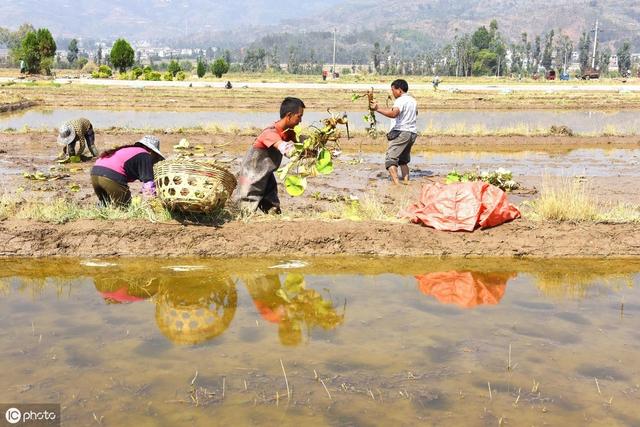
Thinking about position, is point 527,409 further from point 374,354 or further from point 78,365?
point 78,365

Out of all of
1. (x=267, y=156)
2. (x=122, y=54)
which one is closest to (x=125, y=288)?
(x=267, y=156)

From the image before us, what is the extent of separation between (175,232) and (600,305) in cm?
412

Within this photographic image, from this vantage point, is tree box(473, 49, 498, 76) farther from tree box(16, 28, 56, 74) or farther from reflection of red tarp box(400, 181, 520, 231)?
reflection of red tarp box(400, 181, 520, 231)

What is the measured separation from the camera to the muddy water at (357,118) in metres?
22.3

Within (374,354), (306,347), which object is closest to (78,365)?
(306,347)

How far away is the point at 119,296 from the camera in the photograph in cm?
612

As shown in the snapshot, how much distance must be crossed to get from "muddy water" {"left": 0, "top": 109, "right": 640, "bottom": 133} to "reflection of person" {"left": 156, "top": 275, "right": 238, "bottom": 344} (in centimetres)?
1517

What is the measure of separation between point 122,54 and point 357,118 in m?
33.1

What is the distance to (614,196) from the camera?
11.0 metres

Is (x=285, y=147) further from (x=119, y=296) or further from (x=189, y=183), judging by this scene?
(x=119, y=296)

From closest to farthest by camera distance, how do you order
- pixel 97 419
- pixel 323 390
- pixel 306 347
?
pixel 97 419 < pixel 323 390 < pixel 306 347

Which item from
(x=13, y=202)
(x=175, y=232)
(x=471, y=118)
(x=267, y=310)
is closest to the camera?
(x=267, y=310)

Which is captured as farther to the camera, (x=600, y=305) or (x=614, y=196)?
(x=614, y=196)
